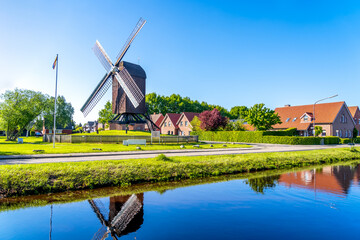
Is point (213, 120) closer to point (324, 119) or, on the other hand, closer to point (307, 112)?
point (307, 112)

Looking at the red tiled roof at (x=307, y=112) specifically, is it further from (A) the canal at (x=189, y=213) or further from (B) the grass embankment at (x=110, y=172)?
(A) the canal at (x=189, y=213)

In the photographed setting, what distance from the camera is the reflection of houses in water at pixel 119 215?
7625 millimetres

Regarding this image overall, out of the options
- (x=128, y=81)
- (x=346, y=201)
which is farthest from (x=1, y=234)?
(x=128, y=81)

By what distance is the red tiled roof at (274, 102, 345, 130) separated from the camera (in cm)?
5112

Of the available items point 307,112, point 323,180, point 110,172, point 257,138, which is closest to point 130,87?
point 257,138

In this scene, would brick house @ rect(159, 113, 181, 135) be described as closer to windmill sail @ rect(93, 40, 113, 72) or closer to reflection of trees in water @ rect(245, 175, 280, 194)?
windmill sail @ rect(93, 40, 113, 72)

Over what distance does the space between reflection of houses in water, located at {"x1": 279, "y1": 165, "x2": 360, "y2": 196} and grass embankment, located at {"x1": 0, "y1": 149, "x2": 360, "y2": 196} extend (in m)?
2.92

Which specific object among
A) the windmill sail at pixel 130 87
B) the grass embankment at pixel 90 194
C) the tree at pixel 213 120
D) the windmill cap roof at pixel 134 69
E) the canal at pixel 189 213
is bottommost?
the canal at pixel 189 213

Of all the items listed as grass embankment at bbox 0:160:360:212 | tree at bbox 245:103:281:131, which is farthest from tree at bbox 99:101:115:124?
grass embankment at bbox 0:160:360:212

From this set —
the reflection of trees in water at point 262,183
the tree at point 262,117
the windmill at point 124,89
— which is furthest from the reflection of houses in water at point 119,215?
the tree at point 262,117

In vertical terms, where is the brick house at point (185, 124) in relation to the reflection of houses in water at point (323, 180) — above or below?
above

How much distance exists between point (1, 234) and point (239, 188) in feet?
32.7

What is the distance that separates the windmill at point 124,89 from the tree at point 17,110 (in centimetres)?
924

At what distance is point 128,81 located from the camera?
38.6m
